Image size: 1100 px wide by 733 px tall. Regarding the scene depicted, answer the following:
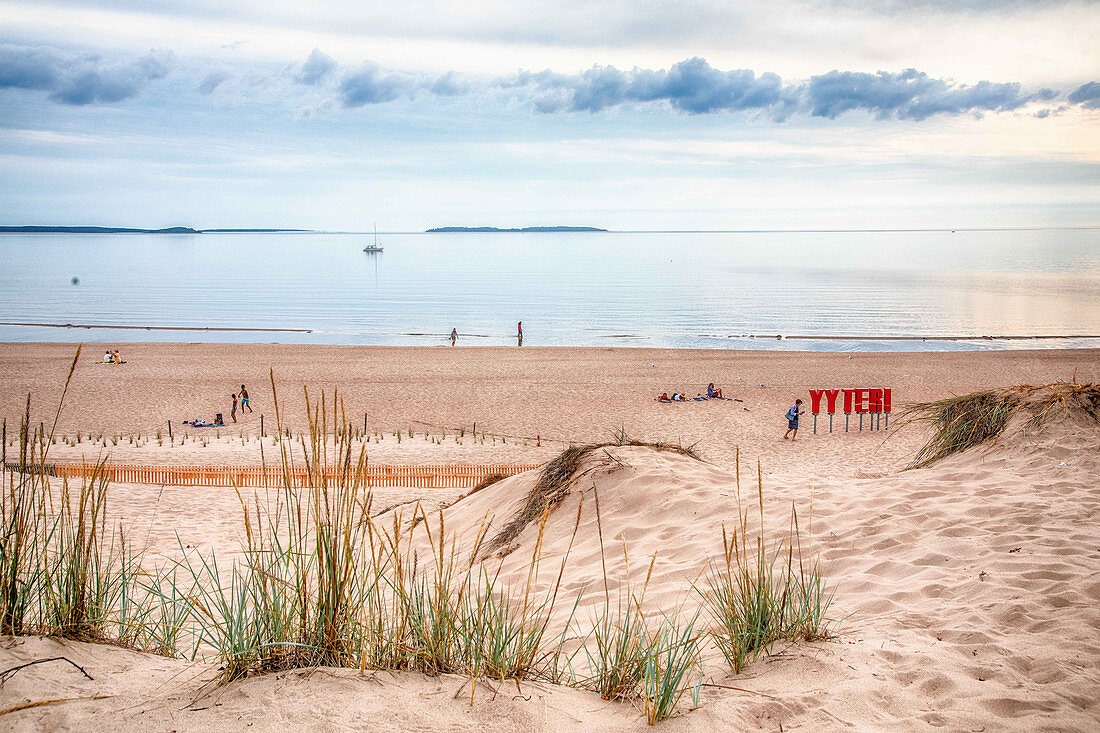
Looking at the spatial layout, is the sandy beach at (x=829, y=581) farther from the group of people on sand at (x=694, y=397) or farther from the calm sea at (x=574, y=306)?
the calm sea at (x=574, y=306)

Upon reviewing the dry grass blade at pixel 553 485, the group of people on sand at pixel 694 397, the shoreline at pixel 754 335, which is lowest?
the group of people on sand at pixel 694 397

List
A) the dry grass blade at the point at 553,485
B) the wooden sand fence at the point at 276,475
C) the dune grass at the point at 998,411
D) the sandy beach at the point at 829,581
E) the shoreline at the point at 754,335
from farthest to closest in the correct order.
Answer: the shoreline at the point at 754,335 < the wooden sand fence at the point at 276,475 < the dune grass at the point at 998,411 < the dry grass blade at the point at 553,485 < the sandy beach at the point at 829,581

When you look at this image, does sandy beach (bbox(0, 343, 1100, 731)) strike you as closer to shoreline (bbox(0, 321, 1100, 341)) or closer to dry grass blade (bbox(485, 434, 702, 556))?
dry grass blade (bbox(485, 434, 702, 556))

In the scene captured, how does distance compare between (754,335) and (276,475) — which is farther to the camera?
(754,335)

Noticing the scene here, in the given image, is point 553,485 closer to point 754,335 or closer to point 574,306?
point 754,335

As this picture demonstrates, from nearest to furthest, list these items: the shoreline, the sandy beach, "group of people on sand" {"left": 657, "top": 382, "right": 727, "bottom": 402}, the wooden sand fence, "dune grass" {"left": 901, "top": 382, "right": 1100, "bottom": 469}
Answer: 1. the sandy beach
2. "dune grass" {"left": 901, "top": 382, "right": 1100, "bottom": 469}
3. the wooden sand fence
4. "group of people on sand" {"left": 657, "top": 382, "right": 727, "bottom": 402}
5. the shoreline

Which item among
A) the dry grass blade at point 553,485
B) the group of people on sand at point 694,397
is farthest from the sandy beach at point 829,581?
the group of people on sand at point 694,397

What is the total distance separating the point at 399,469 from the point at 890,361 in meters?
28.3

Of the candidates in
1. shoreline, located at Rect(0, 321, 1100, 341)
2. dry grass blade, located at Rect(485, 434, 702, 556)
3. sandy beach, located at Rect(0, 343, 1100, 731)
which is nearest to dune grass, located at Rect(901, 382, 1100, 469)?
sandy beach, located at Rect(0, 343, 1100, 731)

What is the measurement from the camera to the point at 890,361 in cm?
3344

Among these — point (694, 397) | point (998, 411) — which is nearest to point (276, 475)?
point (998, 411)

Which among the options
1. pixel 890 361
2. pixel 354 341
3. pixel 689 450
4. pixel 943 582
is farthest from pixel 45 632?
pixel 354 341

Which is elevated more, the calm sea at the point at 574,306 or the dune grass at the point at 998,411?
the calm sea at the point at 574,306

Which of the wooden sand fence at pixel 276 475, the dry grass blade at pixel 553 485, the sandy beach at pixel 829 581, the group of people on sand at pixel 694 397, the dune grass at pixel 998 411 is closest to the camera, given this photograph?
the sandy beach at pixel 829 581
